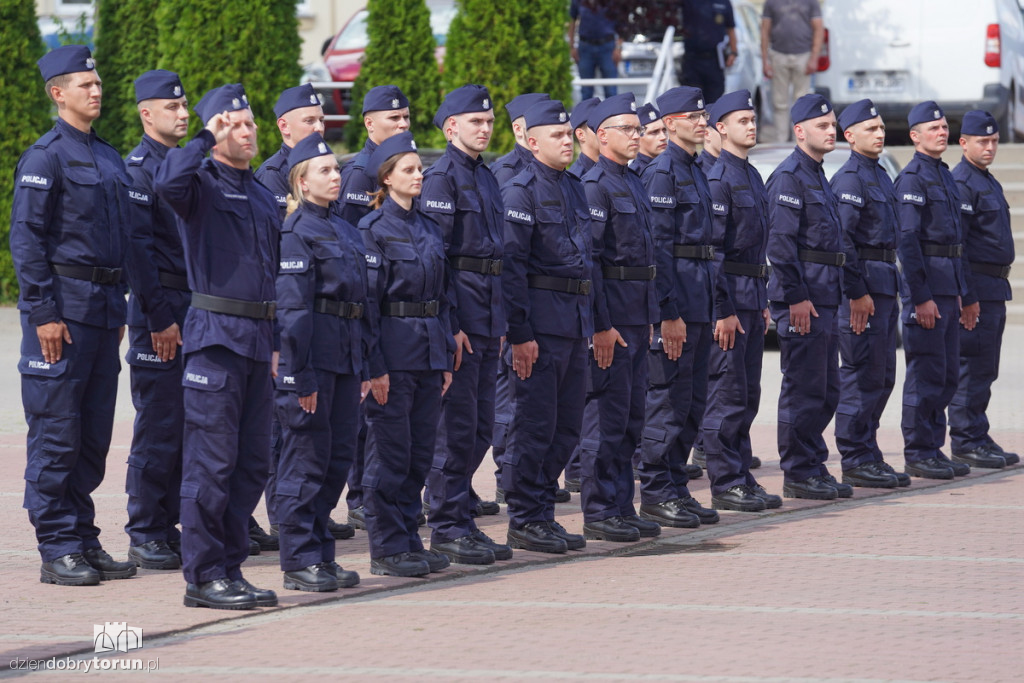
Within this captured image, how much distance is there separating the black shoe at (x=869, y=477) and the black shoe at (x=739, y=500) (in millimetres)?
1160

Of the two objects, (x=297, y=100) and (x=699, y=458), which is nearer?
(x=297, y=100)

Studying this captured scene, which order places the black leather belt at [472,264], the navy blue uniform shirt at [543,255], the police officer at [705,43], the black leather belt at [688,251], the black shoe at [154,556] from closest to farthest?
the black shoe at [154,556] → the black leather belt at [472,264] → the navy blue uniform shirt at [543,255] → the black leather belt at [688,251] → the police officer at [705,43]

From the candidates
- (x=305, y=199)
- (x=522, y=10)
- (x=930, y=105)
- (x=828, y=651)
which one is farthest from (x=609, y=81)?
(x=828, y=651)

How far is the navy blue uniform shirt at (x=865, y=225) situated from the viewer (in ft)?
36.1

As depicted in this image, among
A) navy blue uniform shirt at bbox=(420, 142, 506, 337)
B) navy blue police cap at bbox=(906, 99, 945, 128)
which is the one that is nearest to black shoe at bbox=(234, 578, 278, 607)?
navy blue uniform shirt at bbox=(420, 142, 506, 337)

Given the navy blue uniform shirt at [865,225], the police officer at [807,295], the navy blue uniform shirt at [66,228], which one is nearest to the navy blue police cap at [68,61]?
the navy blue uniform shirt at [66,228]

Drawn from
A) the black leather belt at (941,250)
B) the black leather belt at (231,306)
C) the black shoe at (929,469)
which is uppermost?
the black leather belt at (231,306)

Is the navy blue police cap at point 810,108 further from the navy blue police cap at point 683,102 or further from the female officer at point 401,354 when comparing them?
the female officer at point 401,354

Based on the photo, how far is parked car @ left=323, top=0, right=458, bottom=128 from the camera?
23.1 m

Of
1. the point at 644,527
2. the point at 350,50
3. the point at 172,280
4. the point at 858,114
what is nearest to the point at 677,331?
the point at 644,527

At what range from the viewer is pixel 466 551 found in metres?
8.60

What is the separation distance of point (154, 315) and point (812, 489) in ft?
14.2

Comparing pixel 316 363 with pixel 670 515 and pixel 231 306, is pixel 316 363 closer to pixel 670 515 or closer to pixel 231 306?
pixel 231 306

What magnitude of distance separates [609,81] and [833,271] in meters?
11.1
